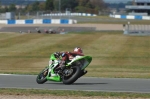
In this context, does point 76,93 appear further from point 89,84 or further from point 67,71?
point 89,84

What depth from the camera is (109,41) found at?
5106 centimetres

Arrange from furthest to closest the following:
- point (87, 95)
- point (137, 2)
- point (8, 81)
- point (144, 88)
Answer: point (137, 2)
point (8, 81)
point (144, 88)
point (87, 95)

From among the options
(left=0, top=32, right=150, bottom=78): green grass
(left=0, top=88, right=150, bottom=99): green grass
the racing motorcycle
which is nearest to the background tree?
(left=0, top=32, right=150, bottom=78): green grass

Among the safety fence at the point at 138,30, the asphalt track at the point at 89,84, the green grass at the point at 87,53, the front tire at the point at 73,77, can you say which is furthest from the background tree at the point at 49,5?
the front tire at the point at 73,77

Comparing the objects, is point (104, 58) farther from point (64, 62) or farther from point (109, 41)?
point (64, 62)

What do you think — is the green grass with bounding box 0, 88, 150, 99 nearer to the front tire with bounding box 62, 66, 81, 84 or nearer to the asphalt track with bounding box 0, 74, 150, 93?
the asphalt track with bounding box 0, 74, 150, 93

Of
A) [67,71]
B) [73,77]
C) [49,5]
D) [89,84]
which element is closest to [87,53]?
[89,84]

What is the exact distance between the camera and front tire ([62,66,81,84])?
16609 millimetres

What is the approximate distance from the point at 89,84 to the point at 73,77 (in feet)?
3.18

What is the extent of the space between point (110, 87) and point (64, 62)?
1731mm

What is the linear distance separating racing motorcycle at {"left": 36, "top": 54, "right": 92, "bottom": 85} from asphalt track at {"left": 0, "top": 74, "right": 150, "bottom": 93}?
0.21 metres

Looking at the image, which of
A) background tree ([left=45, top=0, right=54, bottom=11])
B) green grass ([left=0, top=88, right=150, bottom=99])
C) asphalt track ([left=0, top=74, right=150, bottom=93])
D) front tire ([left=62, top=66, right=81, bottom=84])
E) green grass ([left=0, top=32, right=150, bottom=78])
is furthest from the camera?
background tree ([left=45, top=0, right=54, bottom=11])

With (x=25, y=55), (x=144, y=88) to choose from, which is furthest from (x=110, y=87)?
(x=25, y=55)

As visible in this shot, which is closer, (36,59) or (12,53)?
(36,59)
